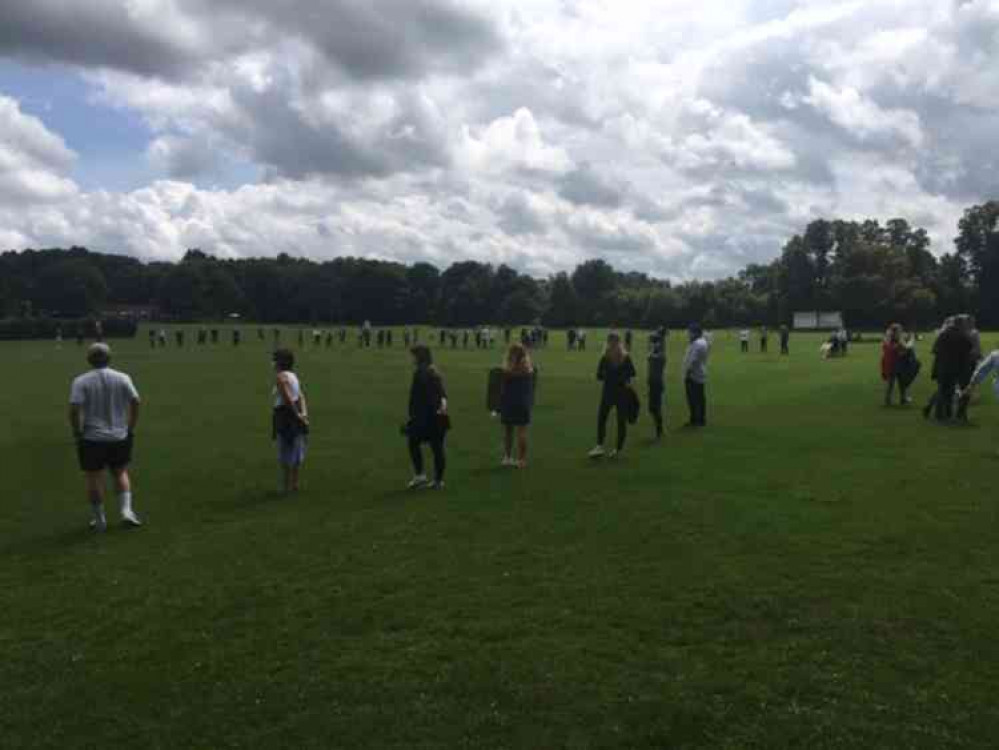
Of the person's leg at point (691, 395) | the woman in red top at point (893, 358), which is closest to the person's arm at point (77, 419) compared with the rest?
the person's leg at point (691, 395)

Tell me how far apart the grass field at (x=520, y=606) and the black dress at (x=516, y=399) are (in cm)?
87

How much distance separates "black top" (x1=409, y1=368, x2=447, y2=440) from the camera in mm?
11086

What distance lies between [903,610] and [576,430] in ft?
38.0

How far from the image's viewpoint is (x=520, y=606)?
6.40 metres

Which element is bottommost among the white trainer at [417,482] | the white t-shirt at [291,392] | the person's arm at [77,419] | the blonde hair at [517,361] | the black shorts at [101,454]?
the white trainer at [417,482]

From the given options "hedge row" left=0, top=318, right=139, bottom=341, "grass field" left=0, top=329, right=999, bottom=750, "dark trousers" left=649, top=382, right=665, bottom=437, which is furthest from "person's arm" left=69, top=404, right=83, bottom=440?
"hedge row" left=0, top=318, right=139, bottom=341

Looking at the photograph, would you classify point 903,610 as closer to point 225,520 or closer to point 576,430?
point 225,520

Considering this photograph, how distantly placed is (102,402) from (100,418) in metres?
0.17

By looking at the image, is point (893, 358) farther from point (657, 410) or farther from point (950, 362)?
point (657, 410)

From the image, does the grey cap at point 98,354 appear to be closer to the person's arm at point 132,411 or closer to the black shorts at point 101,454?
the person's arm at point 132,411

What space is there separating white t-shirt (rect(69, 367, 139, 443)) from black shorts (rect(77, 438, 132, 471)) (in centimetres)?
6

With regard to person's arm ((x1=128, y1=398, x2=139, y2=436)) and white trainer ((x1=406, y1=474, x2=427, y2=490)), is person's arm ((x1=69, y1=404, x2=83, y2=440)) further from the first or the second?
white trainer ((x1=406, y1=474, x2=427, y2=490))

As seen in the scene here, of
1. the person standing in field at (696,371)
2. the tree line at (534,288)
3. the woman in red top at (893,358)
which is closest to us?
the person standing in field at (696,371)

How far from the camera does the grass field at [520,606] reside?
4.63 m
